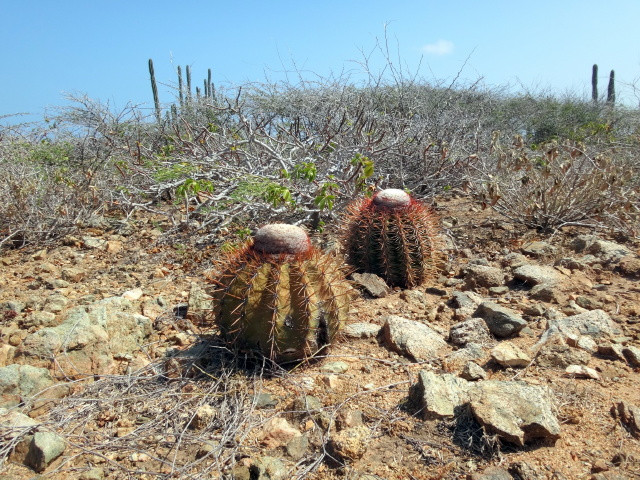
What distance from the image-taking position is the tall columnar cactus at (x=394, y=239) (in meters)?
4.02

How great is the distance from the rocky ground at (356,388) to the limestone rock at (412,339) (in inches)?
0.4

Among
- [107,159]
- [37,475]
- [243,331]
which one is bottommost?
[37,475]

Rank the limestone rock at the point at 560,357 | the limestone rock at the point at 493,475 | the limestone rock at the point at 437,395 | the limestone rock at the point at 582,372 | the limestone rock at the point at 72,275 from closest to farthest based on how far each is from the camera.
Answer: the limestone rock at the point at 493,475, the limestone rock at the point at 437,395, the limestone rock at the point at 582,372, the limestone rock at the point at 560,357, the limestone rock at the point at 72,275

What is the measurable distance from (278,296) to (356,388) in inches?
24.6

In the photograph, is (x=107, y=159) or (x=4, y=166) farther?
(x=107, y=159)

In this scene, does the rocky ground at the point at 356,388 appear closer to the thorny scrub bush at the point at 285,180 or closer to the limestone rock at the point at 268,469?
the limestone rock at the point at 268,469

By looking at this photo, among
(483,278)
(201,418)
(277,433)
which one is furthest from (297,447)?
(483,278)

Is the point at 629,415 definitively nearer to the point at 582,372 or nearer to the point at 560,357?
the point at 582,372

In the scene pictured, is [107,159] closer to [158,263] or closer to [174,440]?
[158,263]

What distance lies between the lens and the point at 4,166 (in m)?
6.28

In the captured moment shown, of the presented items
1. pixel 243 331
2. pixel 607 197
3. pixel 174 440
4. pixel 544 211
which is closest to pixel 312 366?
pixel 243 331

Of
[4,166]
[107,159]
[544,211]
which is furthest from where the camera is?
[107,159]

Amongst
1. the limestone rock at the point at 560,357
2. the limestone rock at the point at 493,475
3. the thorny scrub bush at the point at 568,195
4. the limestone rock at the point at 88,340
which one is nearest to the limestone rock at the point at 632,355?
the limestone rock at the point at 560,357

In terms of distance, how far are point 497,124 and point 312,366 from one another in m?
13.0
